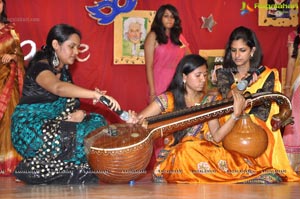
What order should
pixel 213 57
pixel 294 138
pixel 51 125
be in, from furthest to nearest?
1. pixel 213 57
2. pixel 294 138
3. pixel 51 125

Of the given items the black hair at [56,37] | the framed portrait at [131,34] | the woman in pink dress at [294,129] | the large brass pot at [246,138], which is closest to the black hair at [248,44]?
the large brass pot at [246,138]

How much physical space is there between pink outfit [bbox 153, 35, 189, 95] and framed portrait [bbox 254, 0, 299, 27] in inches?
49.7

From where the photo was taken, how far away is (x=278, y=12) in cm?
755

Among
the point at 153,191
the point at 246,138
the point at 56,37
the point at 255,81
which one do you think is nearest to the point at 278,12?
the point at 255,81

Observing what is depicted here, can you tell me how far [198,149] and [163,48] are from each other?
1844 mm

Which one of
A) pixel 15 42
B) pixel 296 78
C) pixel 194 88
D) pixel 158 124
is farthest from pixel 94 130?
pixel 296 78

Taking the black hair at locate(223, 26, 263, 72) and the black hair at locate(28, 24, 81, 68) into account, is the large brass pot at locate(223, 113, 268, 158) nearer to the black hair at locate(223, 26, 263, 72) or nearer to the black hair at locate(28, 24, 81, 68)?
the black hair at locate(223, 26, 263, 72)

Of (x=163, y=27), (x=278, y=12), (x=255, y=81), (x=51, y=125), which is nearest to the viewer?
(x=51, y=125)

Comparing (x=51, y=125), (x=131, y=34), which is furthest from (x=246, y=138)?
(x=131, y=34)

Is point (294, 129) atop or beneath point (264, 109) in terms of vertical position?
beneath

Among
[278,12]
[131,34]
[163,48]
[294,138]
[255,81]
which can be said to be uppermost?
[278,12]

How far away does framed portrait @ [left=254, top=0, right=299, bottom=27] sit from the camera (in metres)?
7.52

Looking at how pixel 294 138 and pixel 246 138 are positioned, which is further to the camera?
pixel 294 138
